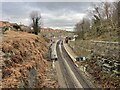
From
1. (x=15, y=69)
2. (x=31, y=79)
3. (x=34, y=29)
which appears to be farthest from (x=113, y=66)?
(x=34, y=29)

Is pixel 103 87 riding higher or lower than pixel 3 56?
lower

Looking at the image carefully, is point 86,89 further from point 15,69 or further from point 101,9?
point 101,9

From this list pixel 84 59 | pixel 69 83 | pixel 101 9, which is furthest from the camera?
pixel 101 9

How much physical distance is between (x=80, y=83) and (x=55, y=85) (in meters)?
2.99

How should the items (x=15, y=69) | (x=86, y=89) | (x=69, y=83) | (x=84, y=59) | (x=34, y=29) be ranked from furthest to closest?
(x=34, y=29) → (x=84, y=59) → (x=69, y=83) → (x=86, y=89) → (x=15, y=69)

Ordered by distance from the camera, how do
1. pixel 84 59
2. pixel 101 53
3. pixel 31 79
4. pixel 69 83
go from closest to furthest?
pixel 31 79, pixel 69 83, pixel 101 53, pixel 84 59

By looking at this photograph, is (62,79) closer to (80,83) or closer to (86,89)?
(80,83)

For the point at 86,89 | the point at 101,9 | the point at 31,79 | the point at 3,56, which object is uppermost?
the point at 101,9

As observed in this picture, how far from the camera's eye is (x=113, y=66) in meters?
27.6

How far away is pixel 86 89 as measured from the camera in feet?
77.9

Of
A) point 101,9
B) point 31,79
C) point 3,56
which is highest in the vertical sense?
point 101,9

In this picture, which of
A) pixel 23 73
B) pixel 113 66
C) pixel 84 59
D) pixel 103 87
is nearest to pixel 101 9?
pixel 84 59

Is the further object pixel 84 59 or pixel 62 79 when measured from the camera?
pixel 84 59

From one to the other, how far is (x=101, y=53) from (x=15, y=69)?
60.4 feet
